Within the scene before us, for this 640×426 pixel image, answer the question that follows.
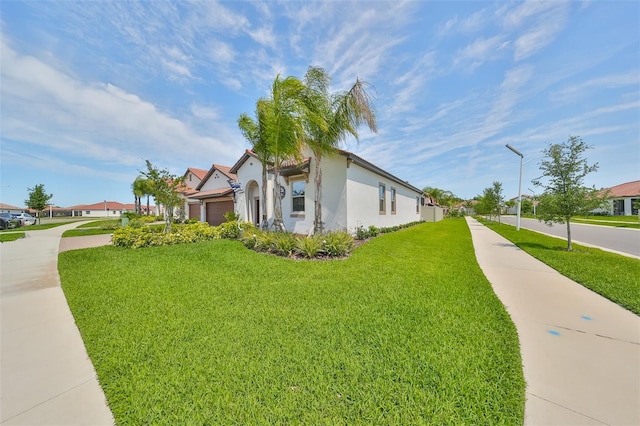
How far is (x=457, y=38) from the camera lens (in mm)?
8570

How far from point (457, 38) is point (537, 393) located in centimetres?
1084

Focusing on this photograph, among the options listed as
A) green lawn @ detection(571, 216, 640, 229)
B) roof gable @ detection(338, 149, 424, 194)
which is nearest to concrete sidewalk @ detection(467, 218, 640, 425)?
roof gable @ detection(338, 149, 424, 194)

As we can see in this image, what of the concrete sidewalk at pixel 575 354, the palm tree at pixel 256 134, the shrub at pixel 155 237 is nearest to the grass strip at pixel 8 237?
the shrub at pixel 155 237

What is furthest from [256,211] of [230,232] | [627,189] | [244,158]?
[627,189]

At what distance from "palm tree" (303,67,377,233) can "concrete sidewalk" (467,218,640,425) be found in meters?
7.56

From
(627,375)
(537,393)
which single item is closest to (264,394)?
(537,393)

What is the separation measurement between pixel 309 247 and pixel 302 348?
198 inches

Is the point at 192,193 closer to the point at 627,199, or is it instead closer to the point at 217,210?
the point at 217,210

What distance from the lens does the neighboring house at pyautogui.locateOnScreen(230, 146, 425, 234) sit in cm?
1156

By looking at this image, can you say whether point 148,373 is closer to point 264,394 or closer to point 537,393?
point 264,394

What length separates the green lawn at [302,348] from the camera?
2061 mm

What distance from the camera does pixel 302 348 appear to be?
9.48 feet

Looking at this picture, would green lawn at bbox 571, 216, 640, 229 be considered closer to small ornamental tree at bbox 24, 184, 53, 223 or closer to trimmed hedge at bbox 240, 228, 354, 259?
trimmed hedge at bbox 240, 228, 354, 259

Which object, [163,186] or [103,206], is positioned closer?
[163,186]
